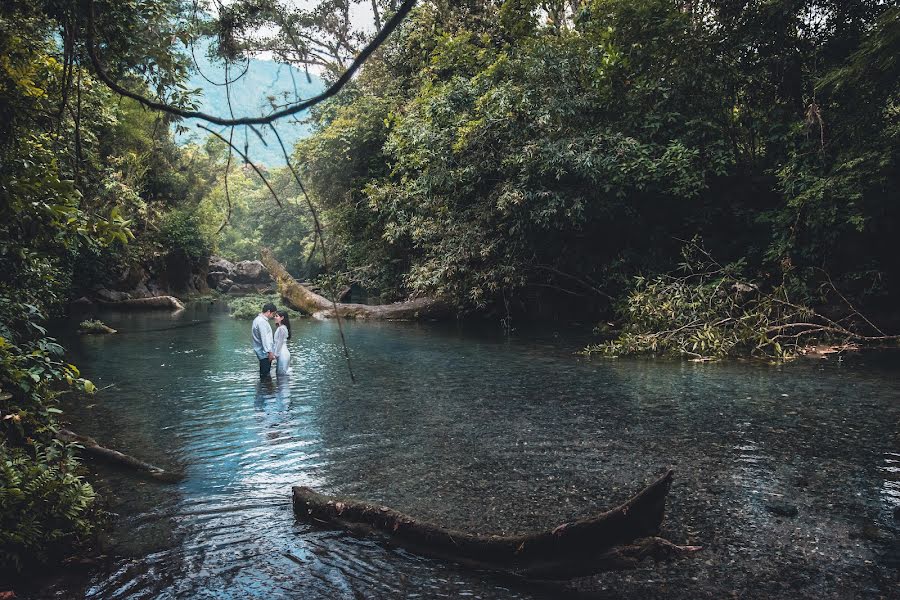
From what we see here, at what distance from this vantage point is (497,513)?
5.21 metres

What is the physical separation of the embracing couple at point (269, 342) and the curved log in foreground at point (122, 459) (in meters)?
4.91

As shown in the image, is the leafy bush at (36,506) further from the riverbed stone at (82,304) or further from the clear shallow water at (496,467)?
the riverbed stone at (82,304)

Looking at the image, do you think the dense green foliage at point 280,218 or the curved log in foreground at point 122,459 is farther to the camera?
the dense green foliage at point 280,218

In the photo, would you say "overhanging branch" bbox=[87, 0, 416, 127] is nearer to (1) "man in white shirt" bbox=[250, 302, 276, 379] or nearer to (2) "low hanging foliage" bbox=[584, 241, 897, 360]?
(1) "man in white shirt" bbox=[250, 302, 276, 379]

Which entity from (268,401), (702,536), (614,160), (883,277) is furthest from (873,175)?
(268,401)

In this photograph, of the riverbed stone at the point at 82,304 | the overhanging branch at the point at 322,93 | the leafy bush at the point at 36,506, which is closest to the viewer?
the overhanging branch at the point at 322,93

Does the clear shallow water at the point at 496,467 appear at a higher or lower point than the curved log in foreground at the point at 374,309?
lower

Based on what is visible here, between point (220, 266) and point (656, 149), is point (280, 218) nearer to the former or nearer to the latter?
point (220, 266)

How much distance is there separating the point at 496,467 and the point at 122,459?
3.97 m

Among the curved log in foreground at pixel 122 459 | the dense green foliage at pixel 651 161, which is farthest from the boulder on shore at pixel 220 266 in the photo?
the curved log in foreground at pixel 122 459

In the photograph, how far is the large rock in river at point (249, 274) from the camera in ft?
175

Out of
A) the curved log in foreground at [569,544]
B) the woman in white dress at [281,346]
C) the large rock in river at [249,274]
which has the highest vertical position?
the large rock in river at [249,274]

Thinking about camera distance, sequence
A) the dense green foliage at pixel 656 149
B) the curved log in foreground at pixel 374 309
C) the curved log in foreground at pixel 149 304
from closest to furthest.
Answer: the dense green foliage at pixel 656 149
the curved log in foreground at pixel 374 309
the curved log in foreground at pixel 149 304

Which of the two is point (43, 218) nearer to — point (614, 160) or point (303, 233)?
point (614, 160)
